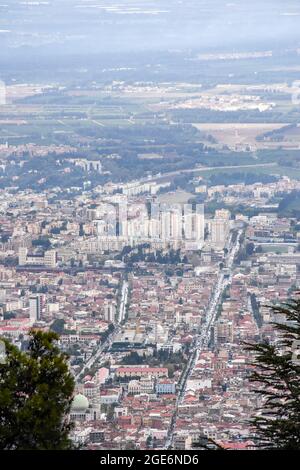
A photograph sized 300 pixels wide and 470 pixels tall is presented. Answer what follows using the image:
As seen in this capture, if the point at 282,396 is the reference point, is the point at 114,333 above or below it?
below

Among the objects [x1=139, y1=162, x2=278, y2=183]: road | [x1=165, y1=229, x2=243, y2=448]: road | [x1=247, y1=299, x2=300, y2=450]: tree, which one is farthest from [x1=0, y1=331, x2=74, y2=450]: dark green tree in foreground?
[x1=139, y1=162, x2=278, y2=183]: road

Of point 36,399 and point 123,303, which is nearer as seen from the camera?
point 36,399

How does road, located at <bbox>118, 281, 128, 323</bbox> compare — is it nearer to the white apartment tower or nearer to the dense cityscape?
the dense cityscape

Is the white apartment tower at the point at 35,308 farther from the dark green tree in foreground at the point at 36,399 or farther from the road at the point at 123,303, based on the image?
the dark green tree in foreground at the point at 36,399

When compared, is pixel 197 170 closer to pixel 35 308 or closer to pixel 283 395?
pixel 35 308

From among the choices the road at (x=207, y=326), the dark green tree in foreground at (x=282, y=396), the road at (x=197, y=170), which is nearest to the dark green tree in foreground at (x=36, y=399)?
the dark green tree in foreground at (x=282, y=396)

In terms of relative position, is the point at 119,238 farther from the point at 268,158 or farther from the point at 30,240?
the point at 268,158

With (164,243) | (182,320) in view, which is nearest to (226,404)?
(182,320)

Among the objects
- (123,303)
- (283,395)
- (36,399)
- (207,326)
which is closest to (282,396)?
(283,395)
